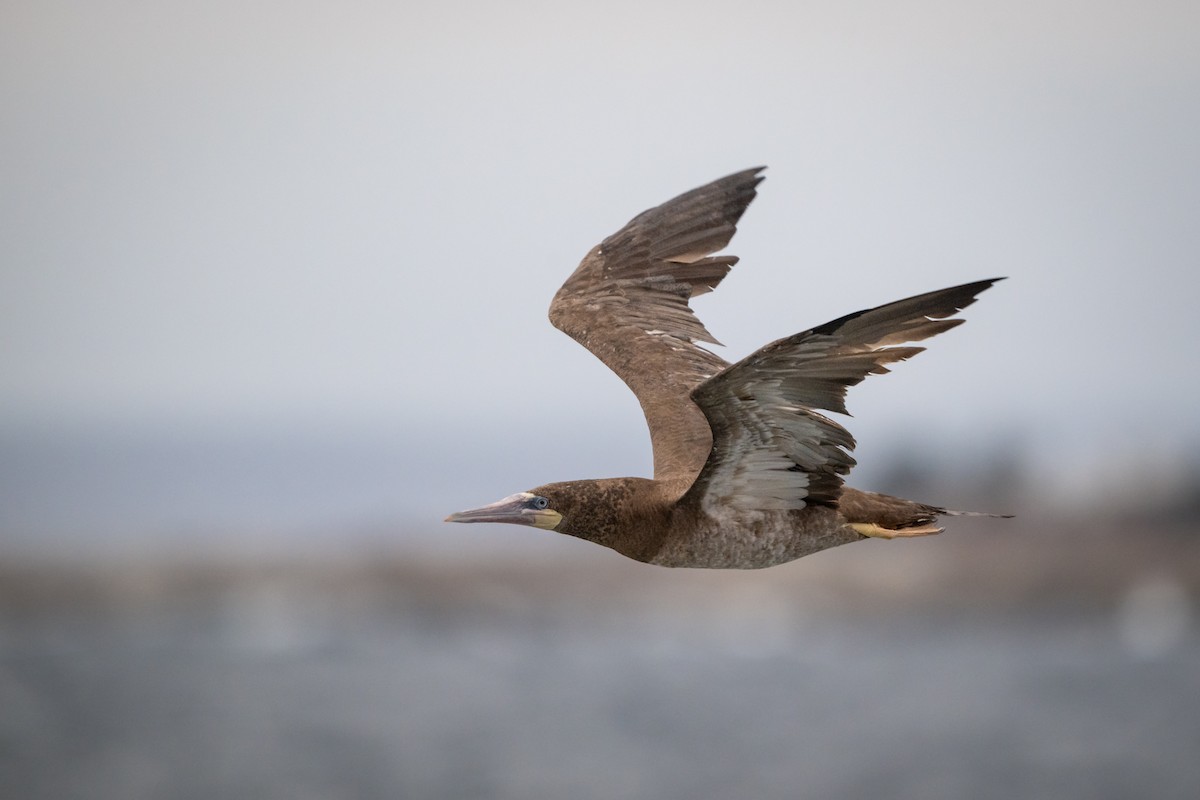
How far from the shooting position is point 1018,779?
77.5 meters

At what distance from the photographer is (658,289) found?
13.3 m

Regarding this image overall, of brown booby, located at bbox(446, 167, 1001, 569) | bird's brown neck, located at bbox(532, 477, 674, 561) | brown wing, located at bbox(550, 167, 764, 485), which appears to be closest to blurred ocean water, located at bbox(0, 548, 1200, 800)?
brown wing, located at bbox(550, 167, 764, 485)

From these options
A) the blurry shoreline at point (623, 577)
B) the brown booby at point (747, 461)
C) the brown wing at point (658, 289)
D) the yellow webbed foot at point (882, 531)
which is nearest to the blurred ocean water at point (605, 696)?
the blurry shoreline at point (623, 577)

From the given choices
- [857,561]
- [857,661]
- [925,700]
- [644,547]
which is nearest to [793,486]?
[644,547]

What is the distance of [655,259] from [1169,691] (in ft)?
271

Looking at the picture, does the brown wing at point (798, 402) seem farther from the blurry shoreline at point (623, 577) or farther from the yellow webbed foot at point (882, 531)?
the blurry shoreline at point (623, 577)

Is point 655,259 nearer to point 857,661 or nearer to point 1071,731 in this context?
point 1071,731

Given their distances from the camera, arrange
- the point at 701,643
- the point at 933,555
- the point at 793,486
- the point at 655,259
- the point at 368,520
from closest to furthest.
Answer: the point at 793,486 < the point at 655,259 < the point at 933,555 < the point at 701,643 < the point at 368,520

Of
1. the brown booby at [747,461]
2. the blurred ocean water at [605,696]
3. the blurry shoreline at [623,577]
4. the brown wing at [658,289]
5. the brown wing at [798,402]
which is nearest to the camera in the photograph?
the brown wing at [798,402]

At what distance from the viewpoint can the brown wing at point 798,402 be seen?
29.8ft

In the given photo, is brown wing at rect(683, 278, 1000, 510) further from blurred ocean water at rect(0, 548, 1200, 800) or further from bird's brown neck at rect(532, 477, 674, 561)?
blurred ocean water at rect(0, 548, 1200, 800)

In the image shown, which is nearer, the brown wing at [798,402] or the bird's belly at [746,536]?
the brown wing at [798,402]

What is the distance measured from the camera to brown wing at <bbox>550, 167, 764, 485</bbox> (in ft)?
41.3

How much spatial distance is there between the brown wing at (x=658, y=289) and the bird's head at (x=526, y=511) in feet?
6.71
